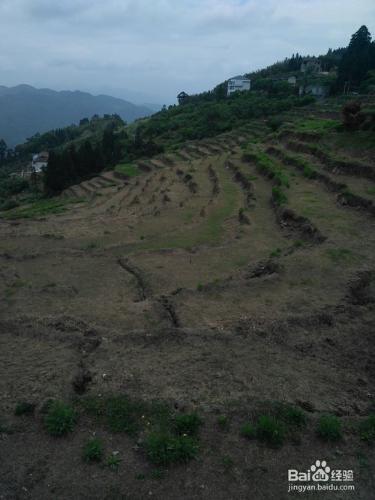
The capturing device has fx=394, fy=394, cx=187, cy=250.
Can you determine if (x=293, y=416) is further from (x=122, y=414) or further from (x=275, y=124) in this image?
(x=275, y=124)

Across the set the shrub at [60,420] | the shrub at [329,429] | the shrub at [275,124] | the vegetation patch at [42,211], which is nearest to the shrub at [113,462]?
the shrub at [60,420]

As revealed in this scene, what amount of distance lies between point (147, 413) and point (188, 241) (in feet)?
42.5

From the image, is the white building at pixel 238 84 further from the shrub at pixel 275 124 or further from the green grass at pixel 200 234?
the green grass at pixel 200 234

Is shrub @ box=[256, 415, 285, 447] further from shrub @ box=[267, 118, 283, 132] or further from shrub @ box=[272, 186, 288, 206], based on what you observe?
shrub @ box=[267, 118, 283, 132]

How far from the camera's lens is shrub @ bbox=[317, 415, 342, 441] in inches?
290

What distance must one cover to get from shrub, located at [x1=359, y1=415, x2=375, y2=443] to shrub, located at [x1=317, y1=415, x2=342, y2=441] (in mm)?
423

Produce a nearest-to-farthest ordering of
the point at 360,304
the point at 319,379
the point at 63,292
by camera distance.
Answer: the point at 319,379, the point at 360,304, the point at 63,292

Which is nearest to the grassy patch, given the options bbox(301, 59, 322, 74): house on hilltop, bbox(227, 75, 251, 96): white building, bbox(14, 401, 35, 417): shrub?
bbox(14, 401, 35, 417): shrub

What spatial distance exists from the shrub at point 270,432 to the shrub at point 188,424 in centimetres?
113

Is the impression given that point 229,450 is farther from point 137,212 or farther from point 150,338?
point 137,212

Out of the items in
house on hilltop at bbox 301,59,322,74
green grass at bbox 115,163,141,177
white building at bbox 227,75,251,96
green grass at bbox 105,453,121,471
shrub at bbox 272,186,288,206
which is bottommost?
green grass at bbox 105,453,121,471

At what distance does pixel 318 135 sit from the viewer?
33438 millimetres

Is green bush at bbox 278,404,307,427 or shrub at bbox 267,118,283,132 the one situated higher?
shrub at bbox 267,118,283,132

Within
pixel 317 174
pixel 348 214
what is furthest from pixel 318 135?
pixel 348 214
